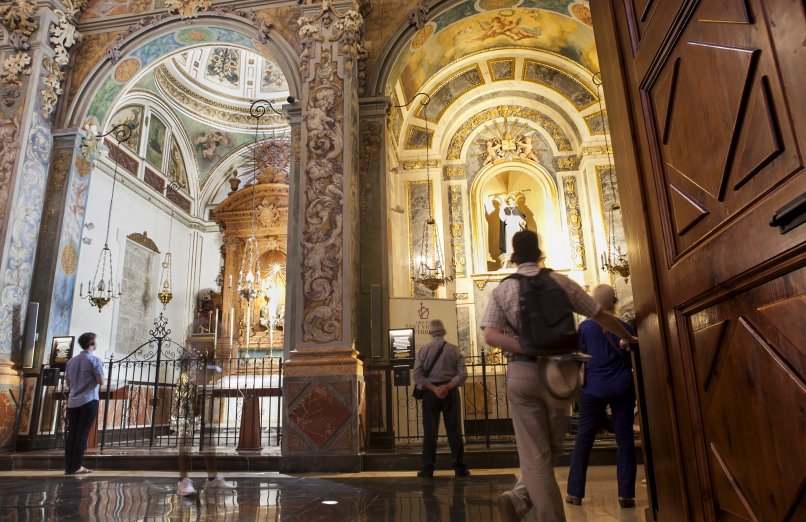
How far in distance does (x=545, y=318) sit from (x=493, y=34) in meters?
9.53

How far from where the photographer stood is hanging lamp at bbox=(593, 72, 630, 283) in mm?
9961

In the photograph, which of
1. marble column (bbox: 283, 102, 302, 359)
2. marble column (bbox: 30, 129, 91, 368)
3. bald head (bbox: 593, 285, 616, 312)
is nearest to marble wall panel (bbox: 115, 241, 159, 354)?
marble column (bbox: 30, 129, 91, 368)

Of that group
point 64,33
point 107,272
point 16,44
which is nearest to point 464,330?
point 107,272

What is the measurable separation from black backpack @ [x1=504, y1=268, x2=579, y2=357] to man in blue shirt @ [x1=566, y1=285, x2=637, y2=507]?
50.7 inches

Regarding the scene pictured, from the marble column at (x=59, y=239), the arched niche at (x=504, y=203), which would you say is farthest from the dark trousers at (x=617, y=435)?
the arched niche at (x=504, y=203)

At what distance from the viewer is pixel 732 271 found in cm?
152

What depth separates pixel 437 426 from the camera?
219 inches

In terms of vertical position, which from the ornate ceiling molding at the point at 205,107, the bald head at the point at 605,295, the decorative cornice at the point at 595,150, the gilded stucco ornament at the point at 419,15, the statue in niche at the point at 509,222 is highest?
the ornate ceiling molding at the point at 205,107

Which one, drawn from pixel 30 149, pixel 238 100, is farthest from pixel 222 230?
pixel 30 149

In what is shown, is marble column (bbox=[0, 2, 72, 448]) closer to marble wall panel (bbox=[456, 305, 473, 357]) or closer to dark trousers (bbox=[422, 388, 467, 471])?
dark trousers (bbox=[422, 388, 467, 471])

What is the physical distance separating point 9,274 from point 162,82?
23.5 feet

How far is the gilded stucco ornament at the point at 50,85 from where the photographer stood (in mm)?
8844

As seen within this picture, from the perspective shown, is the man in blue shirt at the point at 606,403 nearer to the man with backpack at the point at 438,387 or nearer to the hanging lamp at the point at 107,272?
the man with backpack at the point at 438,387

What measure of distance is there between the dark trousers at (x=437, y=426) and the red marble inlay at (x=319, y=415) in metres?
1.20
